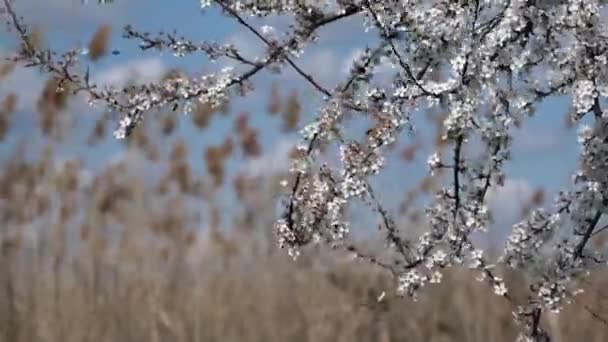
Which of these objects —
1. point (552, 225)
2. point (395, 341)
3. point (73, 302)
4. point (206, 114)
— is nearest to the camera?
point (552, 225)

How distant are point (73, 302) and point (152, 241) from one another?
30cm

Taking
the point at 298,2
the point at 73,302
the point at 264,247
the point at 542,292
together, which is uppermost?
the point at 264,247

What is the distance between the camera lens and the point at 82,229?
10.4 feet

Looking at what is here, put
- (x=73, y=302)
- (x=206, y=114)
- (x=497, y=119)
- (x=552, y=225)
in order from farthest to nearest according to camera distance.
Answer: (x=73, y=302) → (x=206, y=114) → (x=552, y=225) → (x=497, y=119)

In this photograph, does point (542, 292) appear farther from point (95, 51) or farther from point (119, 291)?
point (119, 291)

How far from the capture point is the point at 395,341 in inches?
135

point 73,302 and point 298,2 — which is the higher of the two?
point 73,302

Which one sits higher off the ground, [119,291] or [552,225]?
[119,291]

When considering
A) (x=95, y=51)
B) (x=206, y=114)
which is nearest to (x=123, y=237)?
(x=206, y=114)

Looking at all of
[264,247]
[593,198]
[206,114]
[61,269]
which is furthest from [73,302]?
[593,198]

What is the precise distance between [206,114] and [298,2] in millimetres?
1582

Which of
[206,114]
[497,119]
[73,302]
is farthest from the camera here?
[73,302]

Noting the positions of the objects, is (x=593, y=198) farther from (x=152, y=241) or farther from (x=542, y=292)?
(x=152, y=241)

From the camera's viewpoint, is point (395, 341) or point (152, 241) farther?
point (395, 341)
